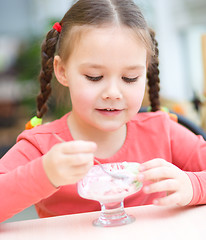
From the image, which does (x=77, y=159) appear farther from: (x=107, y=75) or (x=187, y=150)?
(x=187, y=150)

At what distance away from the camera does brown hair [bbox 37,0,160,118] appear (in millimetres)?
870

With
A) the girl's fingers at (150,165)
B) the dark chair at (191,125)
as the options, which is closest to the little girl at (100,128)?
the girl's fingers at (150,165)

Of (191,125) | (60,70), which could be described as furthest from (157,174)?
(191,125)

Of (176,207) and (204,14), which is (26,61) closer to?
(204,14)

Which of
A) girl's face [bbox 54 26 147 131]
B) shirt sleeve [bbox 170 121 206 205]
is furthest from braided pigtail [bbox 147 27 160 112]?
girl's face [bbox 54 26 147 131]

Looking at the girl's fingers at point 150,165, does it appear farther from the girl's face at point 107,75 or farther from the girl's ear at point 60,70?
the girl's ear at point 60,70

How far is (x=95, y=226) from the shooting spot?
69 cm

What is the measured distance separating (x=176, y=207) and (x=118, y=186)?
0.16 m

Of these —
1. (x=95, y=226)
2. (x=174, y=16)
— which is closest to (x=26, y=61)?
(x=174, y=16)

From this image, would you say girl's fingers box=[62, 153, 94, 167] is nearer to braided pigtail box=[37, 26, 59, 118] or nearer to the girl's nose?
the girl's nose

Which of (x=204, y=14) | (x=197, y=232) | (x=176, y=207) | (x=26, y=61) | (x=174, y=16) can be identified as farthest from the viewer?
(x=26, y=61)

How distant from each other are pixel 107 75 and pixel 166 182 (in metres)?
0.26

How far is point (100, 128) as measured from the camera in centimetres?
89

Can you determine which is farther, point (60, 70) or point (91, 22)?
point (60, 70)
